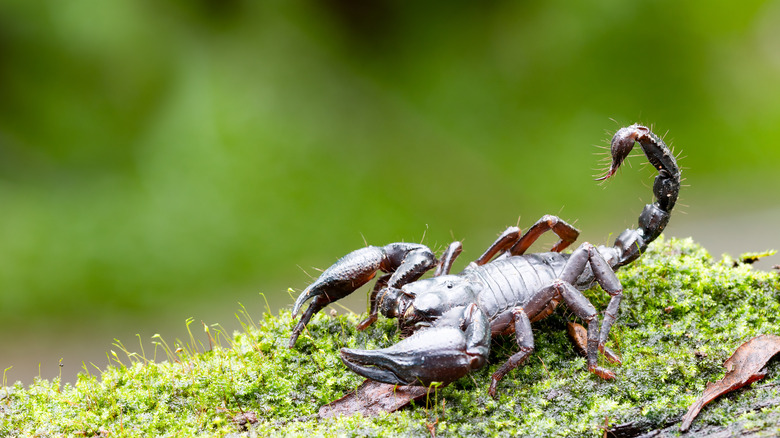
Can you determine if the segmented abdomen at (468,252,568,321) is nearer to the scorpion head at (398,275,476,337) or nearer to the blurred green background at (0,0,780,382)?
the scorpion head at (398,275,476,337)

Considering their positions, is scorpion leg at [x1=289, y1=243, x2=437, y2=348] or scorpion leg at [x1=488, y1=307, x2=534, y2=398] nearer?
scorpion leg at [x1=488, y1=307, x2=534, y2=398]

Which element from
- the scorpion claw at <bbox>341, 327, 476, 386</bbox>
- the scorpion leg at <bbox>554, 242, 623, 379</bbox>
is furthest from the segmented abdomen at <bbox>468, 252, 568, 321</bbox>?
the scorpion claw at <bbox>341, 327, 476, 386</bbox>

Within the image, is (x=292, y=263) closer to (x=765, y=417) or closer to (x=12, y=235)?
(x=12, y=235)

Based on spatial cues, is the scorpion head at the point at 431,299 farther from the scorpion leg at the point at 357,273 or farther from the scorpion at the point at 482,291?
the scorpion leg at the point at 357,273

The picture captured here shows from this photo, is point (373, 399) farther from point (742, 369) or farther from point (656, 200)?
point (656, 200)

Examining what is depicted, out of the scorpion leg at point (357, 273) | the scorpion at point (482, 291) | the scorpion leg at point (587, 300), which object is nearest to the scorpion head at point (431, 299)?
the scorpion at point (482, 291)

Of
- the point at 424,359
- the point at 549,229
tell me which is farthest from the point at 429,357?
the point at 549,229
